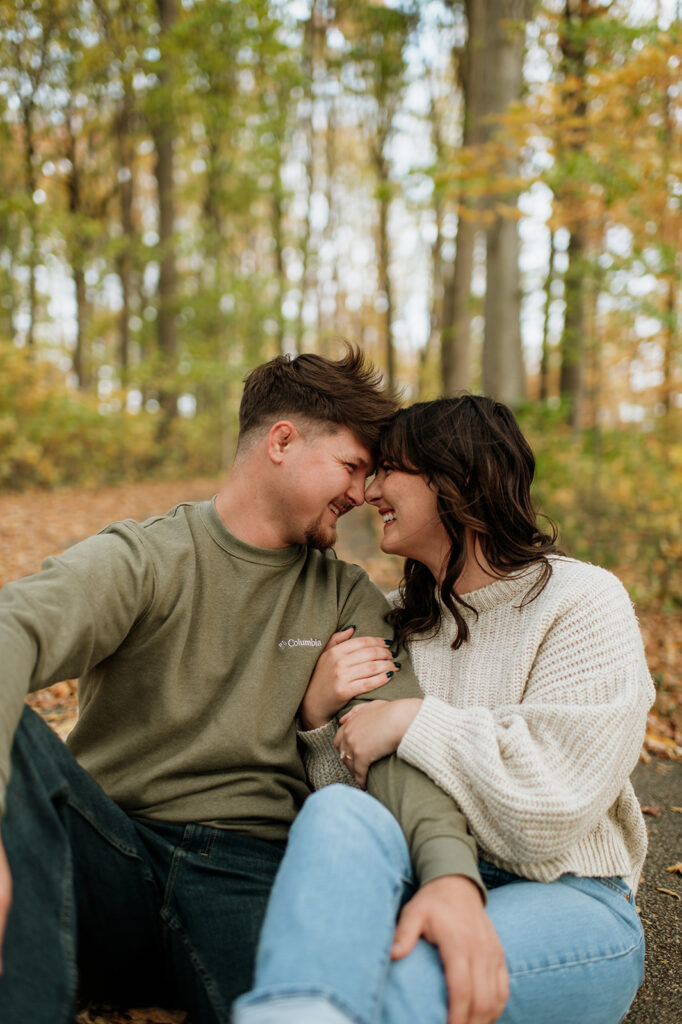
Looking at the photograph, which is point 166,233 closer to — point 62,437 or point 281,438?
point 62,437

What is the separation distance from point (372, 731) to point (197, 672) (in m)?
0.50

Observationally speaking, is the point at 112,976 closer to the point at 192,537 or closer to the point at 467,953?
the point at 467,953

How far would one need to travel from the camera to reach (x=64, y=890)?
62.4 inches

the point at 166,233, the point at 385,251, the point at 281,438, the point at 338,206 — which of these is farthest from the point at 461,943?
the point at 338,206

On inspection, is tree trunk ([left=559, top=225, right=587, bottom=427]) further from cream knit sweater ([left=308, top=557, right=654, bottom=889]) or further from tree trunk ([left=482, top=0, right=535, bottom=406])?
cream knit sweater ([left=308, top=557, right=654, bottom=889])

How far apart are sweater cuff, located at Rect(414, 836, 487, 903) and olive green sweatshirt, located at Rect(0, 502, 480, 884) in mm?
14

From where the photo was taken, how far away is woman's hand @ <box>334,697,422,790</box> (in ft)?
6.33

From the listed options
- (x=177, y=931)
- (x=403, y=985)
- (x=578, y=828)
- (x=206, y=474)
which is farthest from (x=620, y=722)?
(x=206, y=474)

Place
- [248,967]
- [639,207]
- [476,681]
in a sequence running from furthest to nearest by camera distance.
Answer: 1. [639,207]
2. [476,681]
3. [248,967]

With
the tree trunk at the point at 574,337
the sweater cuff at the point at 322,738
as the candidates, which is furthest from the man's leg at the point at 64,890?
the tree trunk at the point at 574,337

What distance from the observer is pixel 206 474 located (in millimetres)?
16812

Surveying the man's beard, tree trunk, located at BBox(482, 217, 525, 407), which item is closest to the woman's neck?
the man's beard

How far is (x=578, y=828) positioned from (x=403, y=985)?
1.80ft

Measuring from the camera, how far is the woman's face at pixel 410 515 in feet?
7.53
